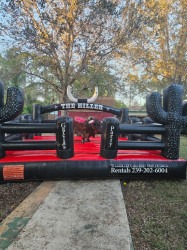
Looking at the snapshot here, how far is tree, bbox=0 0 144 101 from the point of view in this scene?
953 centimetres

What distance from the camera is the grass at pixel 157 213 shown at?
1710 millimetres

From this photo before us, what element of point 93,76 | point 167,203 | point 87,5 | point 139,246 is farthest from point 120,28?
point 139,246

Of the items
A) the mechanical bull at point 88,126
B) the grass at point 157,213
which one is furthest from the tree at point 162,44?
the grass at point 157,213

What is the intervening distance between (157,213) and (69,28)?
918 cm

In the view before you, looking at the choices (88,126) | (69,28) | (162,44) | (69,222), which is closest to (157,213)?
(69,222)

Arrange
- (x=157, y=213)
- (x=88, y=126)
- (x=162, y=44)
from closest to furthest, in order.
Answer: (x=157, y=213)
(x=88, y=126)
(x=162, y=44)

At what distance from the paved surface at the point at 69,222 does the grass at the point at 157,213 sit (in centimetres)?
11

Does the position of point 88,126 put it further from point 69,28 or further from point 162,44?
point 162,44

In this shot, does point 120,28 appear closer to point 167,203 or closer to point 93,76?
point 93,76

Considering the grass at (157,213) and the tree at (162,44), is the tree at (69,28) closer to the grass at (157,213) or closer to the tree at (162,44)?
the tree at (162,44)

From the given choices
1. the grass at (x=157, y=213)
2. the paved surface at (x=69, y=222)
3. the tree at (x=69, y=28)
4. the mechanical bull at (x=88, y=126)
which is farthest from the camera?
the tree at (x=69, y=28)

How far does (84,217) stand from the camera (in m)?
2.00

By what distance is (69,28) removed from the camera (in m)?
9.56

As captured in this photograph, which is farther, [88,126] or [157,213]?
[88,126]
